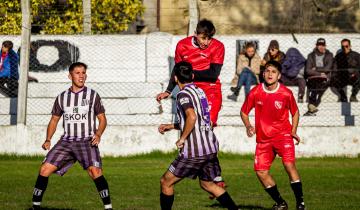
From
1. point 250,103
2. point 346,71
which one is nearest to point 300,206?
point 250,103

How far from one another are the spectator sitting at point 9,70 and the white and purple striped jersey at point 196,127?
12.4m

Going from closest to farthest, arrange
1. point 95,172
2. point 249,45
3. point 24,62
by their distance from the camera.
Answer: point 95,172 < point 24,62 < point 249,45

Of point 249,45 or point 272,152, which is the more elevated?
point 249,45

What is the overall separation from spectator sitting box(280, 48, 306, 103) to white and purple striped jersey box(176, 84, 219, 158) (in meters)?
12.1

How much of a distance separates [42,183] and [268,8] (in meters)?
23.0

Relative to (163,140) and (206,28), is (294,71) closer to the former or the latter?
(163,140)

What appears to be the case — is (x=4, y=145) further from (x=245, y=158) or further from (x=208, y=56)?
(x=208, y=56)

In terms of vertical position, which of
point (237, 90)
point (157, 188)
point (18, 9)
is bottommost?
point (157, 188)

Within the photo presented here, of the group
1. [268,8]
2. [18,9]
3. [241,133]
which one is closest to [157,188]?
[241,133]

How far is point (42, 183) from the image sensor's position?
12.1 meters

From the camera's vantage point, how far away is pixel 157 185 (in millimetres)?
16219

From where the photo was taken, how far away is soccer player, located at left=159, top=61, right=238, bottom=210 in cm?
1084

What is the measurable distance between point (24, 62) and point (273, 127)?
Result: 31.3 feet

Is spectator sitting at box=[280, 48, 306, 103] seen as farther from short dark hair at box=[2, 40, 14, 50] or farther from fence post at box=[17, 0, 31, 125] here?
short dark hair at box=[2, 40, 14, 50]
